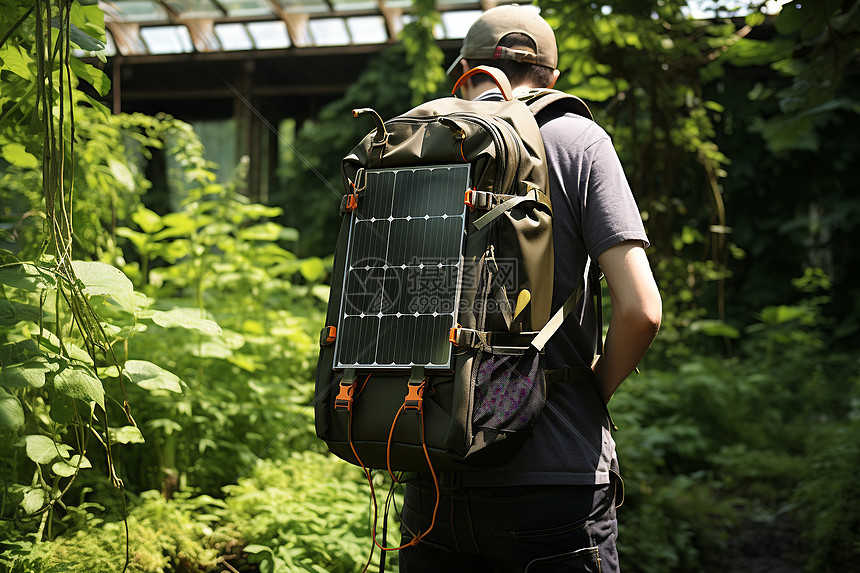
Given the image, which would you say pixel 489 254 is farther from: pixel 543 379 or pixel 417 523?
pixel 417 523

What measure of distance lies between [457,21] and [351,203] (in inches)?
279

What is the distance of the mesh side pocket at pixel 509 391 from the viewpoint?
1.37 m

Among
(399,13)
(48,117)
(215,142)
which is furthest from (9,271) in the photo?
(215,142)

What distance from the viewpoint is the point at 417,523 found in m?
1.62

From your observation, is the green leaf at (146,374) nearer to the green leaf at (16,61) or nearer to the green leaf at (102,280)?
the green leaf at (102,280)

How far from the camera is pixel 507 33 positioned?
169 cm

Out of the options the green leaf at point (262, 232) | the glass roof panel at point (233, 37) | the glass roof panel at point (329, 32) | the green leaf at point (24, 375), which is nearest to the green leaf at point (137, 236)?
the green leaf at point (262, 232)

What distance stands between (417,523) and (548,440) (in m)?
0.38

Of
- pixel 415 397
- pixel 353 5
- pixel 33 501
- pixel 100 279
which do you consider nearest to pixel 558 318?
pixel 415 397

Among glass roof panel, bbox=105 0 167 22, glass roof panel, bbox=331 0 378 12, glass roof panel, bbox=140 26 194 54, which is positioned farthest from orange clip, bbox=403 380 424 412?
glass roof panel, bbox=140 26 194 54

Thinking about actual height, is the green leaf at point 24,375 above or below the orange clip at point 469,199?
below

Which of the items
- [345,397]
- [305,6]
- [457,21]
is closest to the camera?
[345,397]

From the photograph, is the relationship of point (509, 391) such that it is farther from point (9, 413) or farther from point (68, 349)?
point (68, 349)

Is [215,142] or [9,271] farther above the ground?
[215,142]
